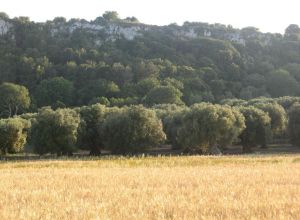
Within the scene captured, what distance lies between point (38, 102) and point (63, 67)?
83.1 feet

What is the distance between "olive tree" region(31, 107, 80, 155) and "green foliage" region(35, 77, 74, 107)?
7244 cm

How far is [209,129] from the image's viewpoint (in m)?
84.9

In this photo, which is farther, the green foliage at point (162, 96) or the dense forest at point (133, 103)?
the green foliage at point (162, 96)

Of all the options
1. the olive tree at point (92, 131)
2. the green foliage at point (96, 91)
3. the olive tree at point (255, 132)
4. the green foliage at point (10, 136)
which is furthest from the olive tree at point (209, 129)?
the green foliage at point (96, 91)

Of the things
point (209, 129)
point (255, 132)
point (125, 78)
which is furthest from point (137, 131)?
point (125, 78)

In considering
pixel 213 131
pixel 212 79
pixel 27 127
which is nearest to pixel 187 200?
pixel 213 131

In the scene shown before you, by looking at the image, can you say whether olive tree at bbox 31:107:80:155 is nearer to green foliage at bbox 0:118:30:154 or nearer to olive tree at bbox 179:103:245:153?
green foliage at bbox 0:118:30:154

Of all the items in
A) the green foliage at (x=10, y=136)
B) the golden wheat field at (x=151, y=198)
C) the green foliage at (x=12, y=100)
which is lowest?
the golden wheat field at (x=151, y=198)

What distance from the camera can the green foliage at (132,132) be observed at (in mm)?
85562

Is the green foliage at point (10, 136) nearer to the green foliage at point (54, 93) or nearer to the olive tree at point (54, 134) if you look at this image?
the olive tree at point (54, 134)

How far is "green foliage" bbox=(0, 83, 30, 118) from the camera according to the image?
494 ft

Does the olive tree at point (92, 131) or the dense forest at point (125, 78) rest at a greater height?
the dense forest at point (125, 78)

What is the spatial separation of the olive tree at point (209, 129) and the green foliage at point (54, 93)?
262 feet

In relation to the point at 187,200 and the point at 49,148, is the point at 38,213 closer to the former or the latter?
the point at 187,200
